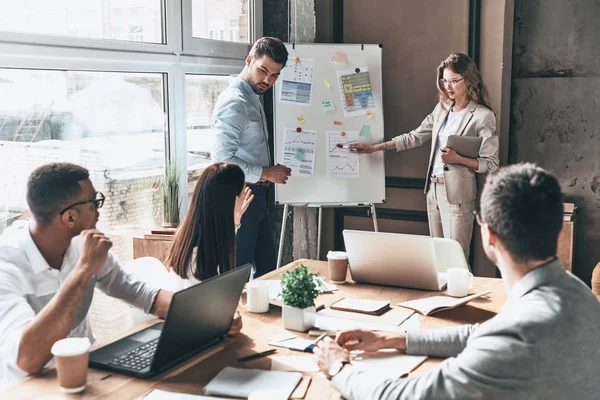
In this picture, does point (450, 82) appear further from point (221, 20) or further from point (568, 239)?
point (221, 20)

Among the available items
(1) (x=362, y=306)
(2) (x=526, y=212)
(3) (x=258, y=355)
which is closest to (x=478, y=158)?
(1) (x=362, y=306)

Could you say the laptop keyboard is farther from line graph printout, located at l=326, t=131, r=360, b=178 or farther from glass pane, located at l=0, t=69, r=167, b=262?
line graph printout, located at l=326, t=131, r=360, b=178

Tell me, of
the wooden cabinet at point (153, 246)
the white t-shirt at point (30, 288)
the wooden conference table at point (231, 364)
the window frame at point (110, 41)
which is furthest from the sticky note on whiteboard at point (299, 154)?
the white t-shirt at point (30, 288)

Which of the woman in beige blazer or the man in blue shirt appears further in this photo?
the woman in beige blazer

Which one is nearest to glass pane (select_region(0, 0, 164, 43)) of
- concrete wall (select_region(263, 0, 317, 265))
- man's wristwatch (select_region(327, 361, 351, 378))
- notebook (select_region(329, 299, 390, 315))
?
concrete wall (select_region(263, 0, 317, 265))

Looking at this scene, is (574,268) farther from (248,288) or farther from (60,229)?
(60,229)

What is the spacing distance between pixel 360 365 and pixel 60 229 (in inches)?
36.3

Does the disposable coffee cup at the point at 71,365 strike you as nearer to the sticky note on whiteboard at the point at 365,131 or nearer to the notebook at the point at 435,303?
the notebook at the point at 435,303

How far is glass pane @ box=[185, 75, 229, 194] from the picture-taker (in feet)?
13.4

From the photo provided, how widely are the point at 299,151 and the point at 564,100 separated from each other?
180 centimetres

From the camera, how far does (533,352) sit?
4.33 feet

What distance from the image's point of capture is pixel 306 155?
14.6 ft

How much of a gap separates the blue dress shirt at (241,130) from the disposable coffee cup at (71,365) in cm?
200

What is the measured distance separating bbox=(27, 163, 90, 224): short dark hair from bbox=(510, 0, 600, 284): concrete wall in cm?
349
